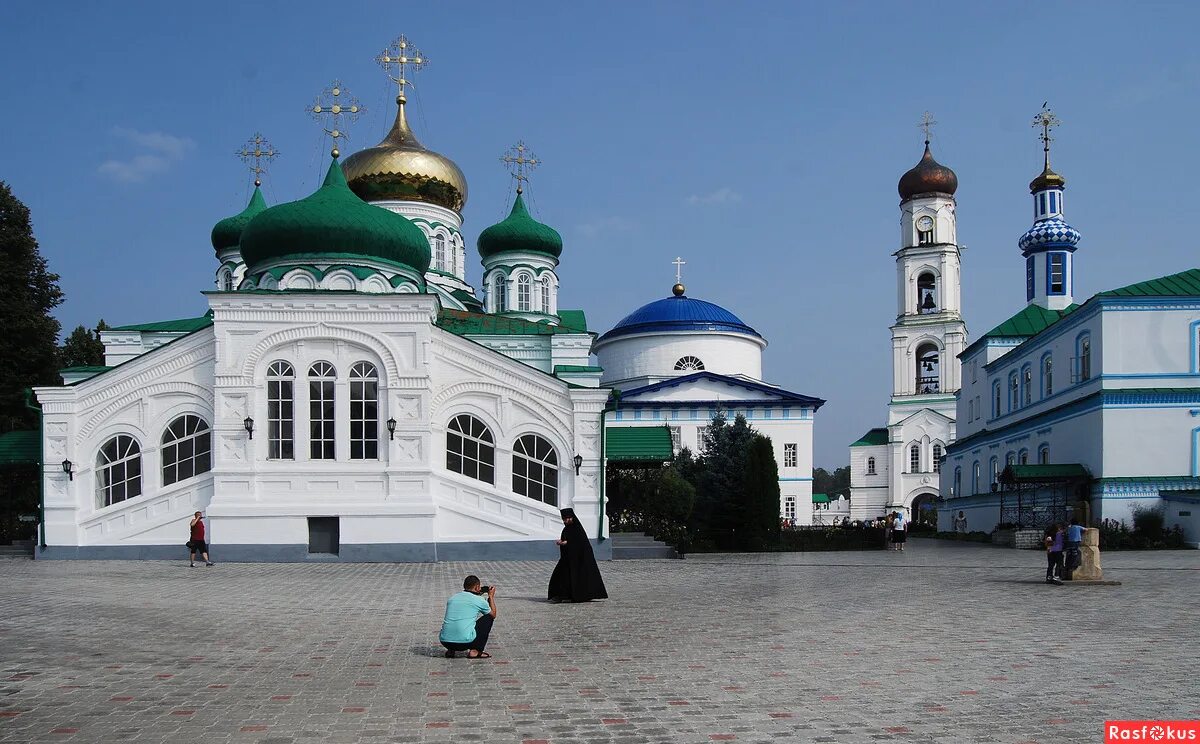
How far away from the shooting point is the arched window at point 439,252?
3644cm

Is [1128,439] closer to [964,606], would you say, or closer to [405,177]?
[964,606]

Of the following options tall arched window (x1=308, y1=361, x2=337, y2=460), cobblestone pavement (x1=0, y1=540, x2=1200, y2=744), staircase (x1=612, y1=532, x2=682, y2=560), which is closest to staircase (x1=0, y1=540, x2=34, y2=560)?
tall arched window (x1=308, y1=361, x2=337, y2=460)

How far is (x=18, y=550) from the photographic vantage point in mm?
24609

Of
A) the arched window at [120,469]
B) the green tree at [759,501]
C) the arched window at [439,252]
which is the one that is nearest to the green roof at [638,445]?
the green tree at [759,501]

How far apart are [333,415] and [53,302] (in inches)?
781

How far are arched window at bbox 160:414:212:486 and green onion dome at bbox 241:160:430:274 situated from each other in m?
4.32

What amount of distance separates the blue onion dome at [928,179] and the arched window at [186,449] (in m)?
50.2

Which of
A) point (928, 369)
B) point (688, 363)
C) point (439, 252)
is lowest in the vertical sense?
point (928, 369)

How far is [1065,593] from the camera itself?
15922 millimetres

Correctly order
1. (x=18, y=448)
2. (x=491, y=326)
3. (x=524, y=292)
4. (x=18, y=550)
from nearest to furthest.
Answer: (x=18, y=448), (x=18, y=550), (x=491, y=326), (x=524, y=292)

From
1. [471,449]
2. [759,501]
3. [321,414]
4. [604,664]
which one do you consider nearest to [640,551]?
[471,449]

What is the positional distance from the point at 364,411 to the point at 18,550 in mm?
8973

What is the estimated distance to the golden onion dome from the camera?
36.6 m

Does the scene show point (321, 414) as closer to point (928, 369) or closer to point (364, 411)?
point (364, 411)
